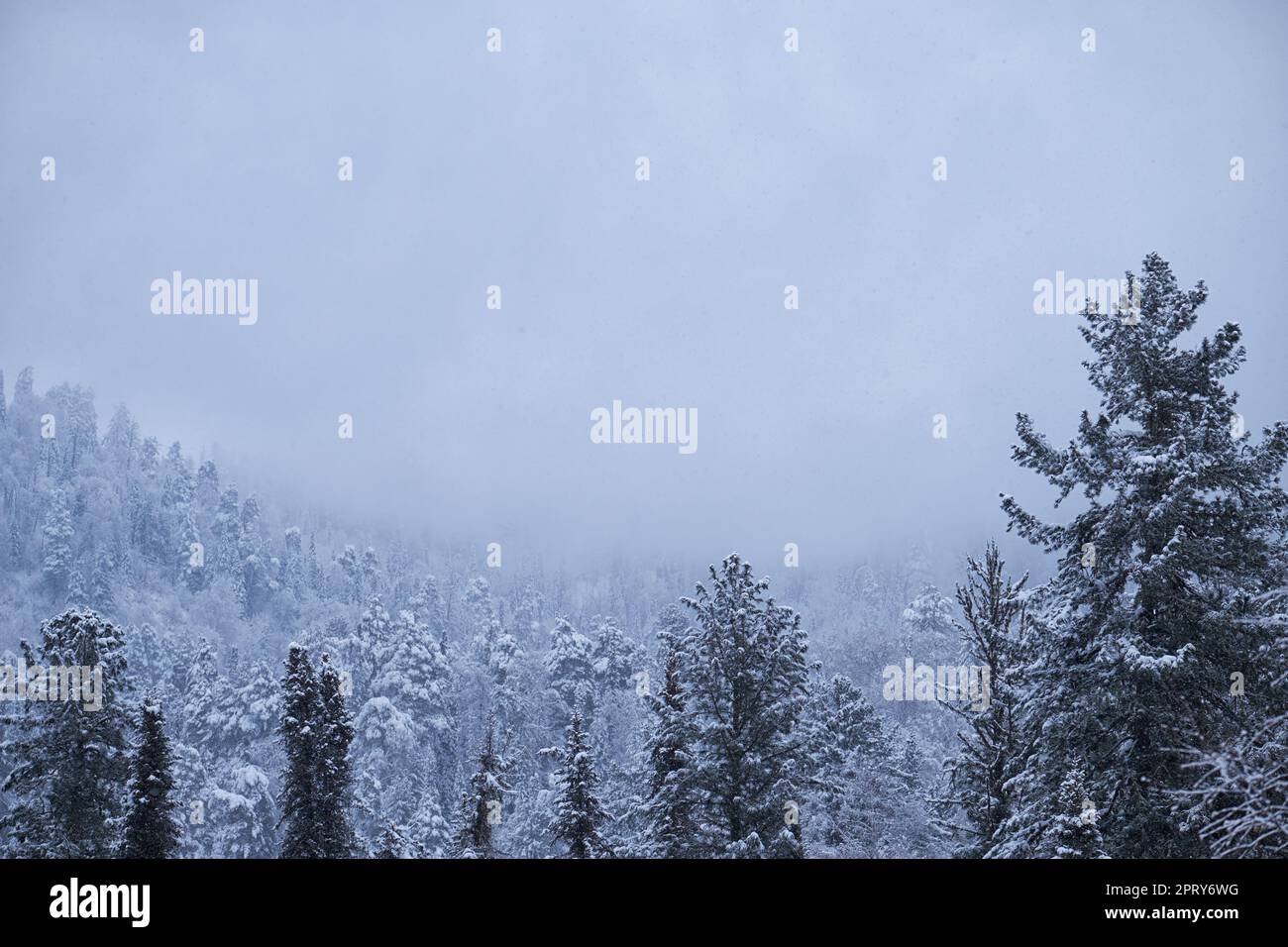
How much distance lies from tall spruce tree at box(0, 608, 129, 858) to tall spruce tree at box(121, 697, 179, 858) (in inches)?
61.8

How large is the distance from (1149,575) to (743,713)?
11.6 metres

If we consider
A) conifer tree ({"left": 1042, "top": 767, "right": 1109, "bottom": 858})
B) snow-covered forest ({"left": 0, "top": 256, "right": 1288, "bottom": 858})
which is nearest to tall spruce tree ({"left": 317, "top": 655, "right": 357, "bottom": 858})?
snow-covered forest ({"left": 0, "top": 256, "right": 1288, "bottom": 858})

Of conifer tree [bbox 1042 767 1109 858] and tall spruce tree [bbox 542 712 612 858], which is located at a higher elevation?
conifer tree [bbox 1042 767 1109 858]

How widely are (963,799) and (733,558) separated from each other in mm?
9860

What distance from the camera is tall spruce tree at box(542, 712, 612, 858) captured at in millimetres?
25031

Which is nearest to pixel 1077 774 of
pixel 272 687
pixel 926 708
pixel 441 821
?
pixel 441 821

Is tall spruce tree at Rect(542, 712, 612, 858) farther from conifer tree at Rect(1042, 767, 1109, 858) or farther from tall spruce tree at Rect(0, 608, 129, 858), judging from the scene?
conifer tree at Rect(1042, 767, 1109, 858)

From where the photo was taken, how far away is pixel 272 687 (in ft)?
Result: 212

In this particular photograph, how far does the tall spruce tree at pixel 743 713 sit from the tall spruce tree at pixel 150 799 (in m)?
14.9

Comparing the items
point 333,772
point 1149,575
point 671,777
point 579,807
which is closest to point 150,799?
point 333,772

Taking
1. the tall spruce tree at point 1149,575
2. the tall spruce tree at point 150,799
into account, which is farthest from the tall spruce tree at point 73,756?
the tall spruce tree at point 1149,575
